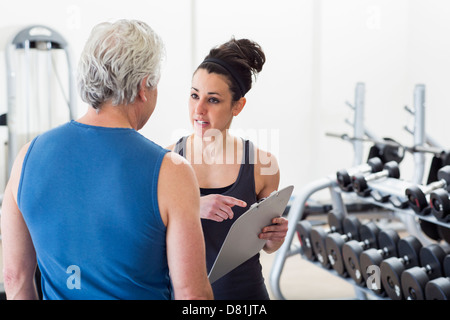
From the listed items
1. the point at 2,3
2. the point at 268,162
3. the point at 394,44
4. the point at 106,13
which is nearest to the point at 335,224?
the point at 268,162

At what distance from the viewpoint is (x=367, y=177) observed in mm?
2568

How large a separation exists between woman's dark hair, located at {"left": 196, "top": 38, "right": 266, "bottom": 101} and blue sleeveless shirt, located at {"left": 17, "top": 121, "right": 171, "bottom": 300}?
382mm

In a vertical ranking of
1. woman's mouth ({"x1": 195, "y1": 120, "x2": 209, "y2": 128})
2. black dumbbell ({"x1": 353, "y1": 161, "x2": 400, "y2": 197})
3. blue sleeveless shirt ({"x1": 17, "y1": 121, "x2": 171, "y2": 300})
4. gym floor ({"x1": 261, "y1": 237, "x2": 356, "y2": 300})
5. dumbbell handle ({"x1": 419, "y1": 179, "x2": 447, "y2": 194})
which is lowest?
gym floor ({"x1": 261, "y1": 237, "x2": 356, "y2": 300})

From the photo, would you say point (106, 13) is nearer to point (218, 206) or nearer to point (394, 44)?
point (394, 44)

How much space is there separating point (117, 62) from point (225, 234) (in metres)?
0.55

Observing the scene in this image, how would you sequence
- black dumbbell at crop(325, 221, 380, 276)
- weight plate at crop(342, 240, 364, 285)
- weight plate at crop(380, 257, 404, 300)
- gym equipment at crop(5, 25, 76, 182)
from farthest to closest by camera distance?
gym equipment at crop(5, 25, 76, 182) → black dumbbell at crop(325, 221, 380, 276) → weight plate at crop(342, 240, 364, 285) → weight plate at crop(380, 257, 404, 300)

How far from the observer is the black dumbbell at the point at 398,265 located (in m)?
2.17

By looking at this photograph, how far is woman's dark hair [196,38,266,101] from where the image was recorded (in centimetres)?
115

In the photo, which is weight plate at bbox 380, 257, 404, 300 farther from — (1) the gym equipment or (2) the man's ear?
(1) the gym equipment

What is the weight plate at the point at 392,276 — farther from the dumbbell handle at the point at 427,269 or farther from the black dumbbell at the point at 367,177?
the black dumbbell at the point at 367,177

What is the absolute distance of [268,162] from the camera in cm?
128

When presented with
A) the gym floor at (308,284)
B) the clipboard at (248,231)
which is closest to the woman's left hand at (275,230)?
the clipboard at (248,231)

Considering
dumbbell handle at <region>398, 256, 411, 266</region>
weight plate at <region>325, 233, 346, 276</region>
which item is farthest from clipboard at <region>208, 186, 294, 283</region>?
weight plate at <region>325, 233, 346, 276</region>

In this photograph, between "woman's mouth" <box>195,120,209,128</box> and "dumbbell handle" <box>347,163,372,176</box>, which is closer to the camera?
"woman's mouth" <box>195,120,209,128</box>
